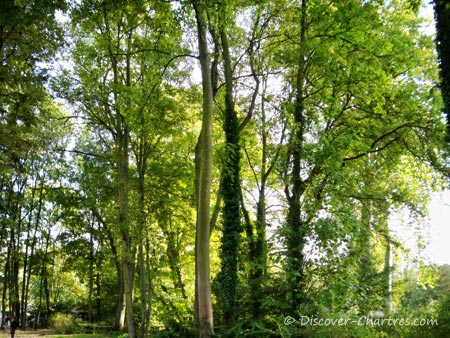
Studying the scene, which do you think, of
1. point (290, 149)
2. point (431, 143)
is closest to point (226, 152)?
point (290, 149)

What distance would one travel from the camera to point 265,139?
1452 cm

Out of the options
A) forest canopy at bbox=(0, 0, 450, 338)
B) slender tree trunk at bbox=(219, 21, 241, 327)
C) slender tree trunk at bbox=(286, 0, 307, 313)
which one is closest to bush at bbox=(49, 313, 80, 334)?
forest canopy at bbox=(0, 0, 450, 338)

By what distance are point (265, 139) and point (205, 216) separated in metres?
5.84

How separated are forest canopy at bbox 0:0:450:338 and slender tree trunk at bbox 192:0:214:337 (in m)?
0.04

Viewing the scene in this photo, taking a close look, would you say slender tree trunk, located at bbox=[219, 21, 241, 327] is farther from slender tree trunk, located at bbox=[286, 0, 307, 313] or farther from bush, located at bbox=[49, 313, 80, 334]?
bush, located at bbox=[49, 313, 80, 334]

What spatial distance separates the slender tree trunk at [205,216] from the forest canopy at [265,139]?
0.12 feet

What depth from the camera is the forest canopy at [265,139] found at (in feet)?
29.5

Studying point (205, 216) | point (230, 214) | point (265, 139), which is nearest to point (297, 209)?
point (230, 214)

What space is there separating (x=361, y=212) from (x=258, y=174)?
17.4 ft

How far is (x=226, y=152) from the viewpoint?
11445 millimetres

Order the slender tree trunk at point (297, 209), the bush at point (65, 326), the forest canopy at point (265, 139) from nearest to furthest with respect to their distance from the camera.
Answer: the forest canopy at point (265, 139) → the slender tree trunk at point (297, 209) → the bush at point (65, 326)

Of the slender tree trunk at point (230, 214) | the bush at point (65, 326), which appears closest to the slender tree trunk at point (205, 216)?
the slender tree trunk at point (230, 214)

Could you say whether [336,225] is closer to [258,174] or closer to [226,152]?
[226,152]

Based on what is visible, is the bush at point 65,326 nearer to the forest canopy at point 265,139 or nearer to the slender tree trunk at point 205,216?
the forest canopy at point 265,139
